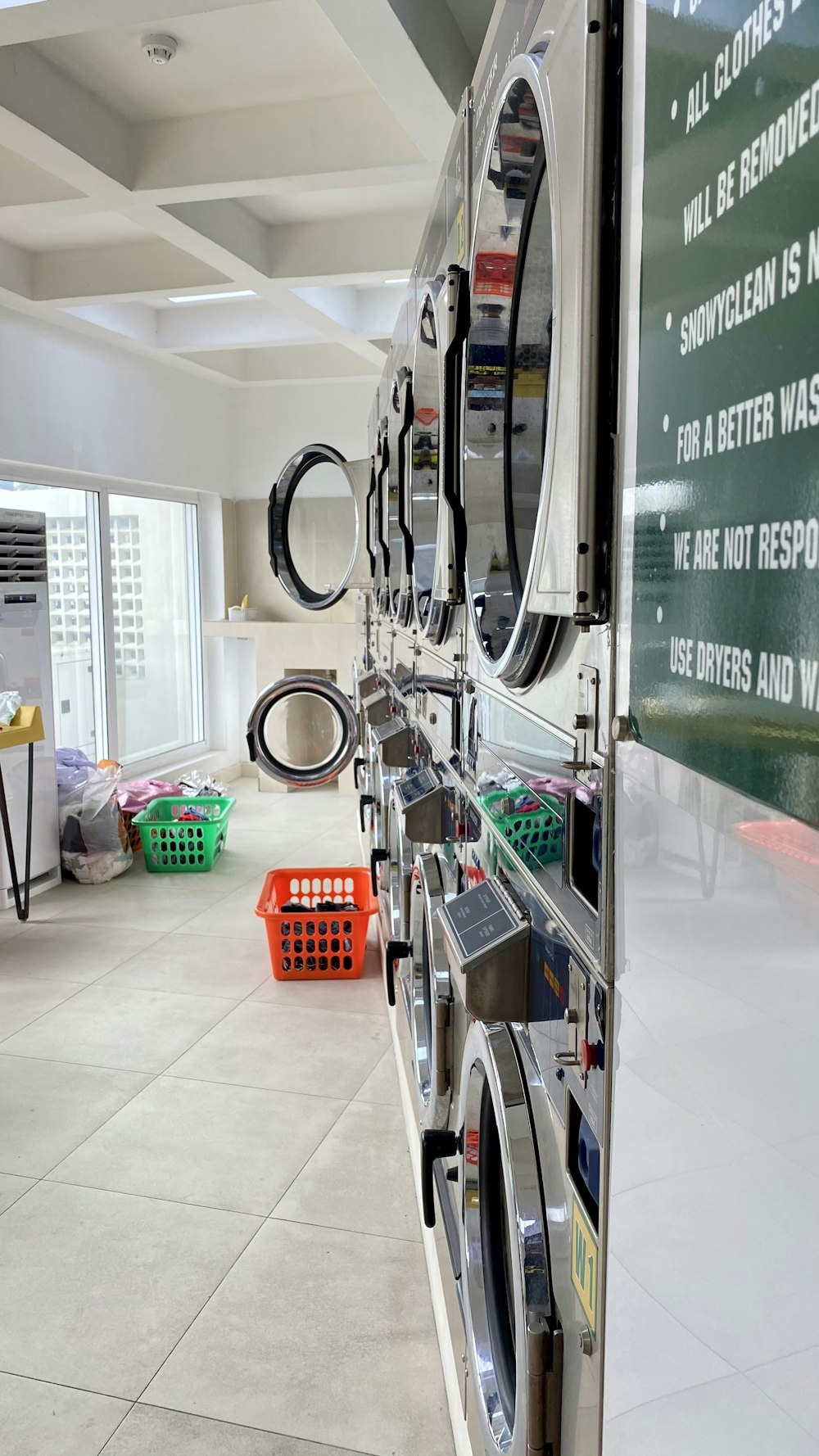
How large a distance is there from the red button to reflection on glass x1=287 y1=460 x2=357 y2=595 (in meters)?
4.09

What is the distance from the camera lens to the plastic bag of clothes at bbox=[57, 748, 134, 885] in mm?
5180

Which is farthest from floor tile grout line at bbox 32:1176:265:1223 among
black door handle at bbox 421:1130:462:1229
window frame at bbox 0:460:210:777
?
window frame at bbox 0:460:210:777

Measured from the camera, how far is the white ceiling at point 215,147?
277cm

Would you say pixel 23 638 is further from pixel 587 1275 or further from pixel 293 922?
pixel 587 1275

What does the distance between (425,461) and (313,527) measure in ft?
10.4

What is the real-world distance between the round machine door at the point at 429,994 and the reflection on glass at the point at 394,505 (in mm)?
875

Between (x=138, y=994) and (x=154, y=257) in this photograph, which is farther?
(x=154, y=257)

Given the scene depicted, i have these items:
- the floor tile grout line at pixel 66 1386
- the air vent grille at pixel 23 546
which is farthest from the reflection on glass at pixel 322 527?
the floor tile grout line at pixel 66 1386

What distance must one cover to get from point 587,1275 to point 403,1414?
1.28m

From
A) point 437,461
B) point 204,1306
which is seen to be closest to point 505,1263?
point 204,1306

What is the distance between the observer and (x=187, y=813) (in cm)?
577

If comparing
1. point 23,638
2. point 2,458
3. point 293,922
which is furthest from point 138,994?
point 2,458

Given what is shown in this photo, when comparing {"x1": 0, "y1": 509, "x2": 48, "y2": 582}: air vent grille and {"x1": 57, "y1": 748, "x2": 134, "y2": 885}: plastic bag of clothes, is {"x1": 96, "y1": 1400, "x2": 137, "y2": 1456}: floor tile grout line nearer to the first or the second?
{"x1": 57, "y1": 748, "x2": 134, "y2": 885}: plastic bag of clothes

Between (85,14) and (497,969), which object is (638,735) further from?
(85,14)
